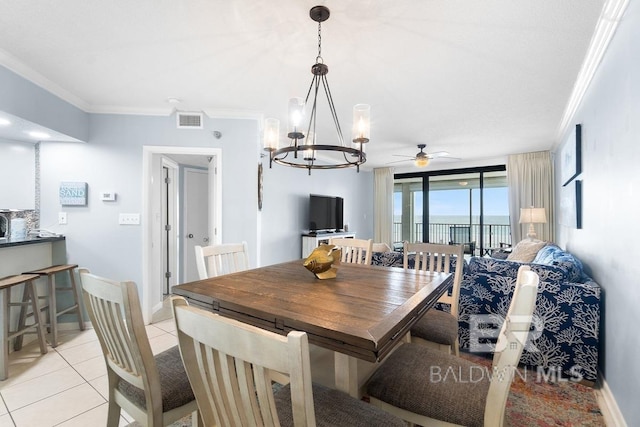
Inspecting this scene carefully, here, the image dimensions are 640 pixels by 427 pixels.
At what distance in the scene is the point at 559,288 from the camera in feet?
7.19

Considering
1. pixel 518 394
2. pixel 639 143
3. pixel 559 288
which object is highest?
pixel 639 143

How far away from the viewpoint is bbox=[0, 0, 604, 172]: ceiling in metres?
1.73

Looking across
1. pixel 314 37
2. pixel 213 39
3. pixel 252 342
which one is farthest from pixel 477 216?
pixel 252 342

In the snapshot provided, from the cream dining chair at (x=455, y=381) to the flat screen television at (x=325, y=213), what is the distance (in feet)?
14.5

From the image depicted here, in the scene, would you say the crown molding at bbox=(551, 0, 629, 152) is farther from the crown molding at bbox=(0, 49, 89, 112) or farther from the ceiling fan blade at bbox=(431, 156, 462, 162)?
the crown molding at bbox=(0, 49, 89, 112)

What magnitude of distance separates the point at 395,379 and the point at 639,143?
5.46 ft

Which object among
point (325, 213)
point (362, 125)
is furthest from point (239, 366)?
point (325, 213)

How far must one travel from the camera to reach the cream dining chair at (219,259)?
6.70ft

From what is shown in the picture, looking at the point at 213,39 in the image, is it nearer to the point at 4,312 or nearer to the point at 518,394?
the point at 4,312

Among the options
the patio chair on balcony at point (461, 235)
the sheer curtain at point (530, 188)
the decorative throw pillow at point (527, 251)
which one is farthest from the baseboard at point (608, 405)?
the patio chair on balcony at point (461, 235)

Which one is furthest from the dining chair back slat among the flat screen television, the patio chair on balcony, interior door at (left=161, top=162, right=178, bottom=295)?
the patio chair on balcony

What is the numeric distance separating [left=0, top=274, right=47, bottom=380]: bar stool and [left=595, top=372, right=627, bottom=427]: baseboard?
404 cm

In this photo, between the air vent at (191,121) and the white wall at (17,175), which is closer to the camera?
the white wall at (17,175)

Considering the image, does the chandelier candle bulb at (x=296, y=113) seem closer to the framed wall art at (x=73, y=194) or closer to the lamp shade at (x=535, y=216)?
the framed wall art at (x=73, y=194)
